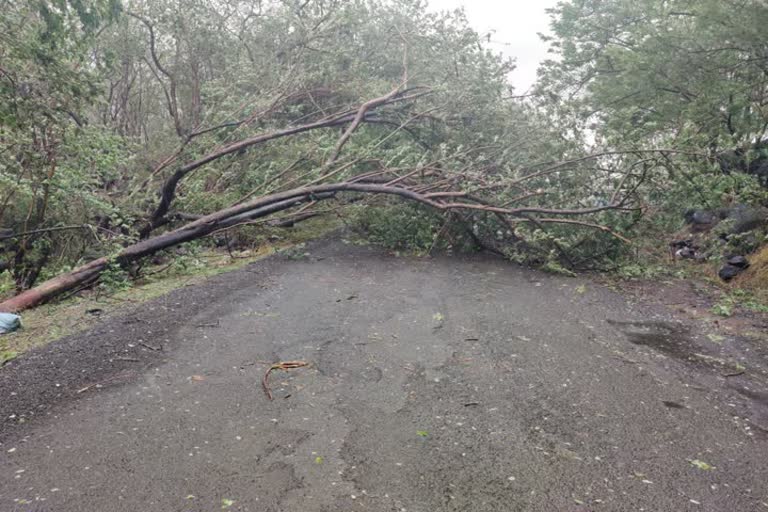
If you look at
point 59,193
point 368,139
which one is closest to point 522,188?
point 368,139

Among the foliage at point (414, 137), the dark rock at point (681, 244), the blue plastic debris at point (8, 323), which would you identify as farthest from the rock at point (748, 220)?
the blue plastic debris at point (8, 323)

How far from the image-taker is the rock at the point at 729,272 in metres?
6.85

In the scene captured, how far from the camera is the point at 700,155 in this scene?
21.0ft

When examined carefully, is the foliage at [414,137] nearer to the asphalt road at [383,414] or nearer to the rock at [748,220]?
the rock at [748,220]

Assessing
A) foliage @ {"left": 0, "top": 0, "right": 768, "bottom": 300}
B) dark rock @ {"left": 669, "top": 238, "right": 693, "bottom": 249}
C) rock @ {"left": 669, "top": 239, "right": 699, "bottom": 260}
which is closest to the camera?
foliage @ {"left": 0, "top": 0, "right": 768, "bottom": 300}

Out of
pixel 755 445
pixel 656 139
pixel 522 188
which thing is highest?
pixel 656 139

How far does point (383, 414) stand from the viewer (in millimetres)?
3275

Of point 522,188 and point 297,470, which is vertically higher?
point 522,188

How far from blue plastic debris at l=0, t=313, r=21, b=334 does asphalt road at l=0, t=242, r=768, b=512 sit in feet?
2.46

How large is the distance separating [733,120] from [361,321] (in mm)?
6938

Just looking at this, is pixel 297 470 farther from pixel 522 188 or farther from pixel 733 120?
pixel 733 120

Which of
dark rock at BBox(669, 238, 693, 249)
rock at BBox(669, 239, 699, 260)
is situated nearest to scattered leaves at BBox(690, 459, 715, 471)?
rock at BBox(669, 239, 699, 260)

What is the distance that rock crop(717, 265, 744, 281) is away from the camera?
6.85 m

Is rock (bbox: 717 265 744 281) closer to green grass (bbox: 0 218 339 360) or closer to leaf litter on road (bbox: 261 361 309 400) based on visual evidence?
leaf litter on road (bbox: 261 361 309 400)
